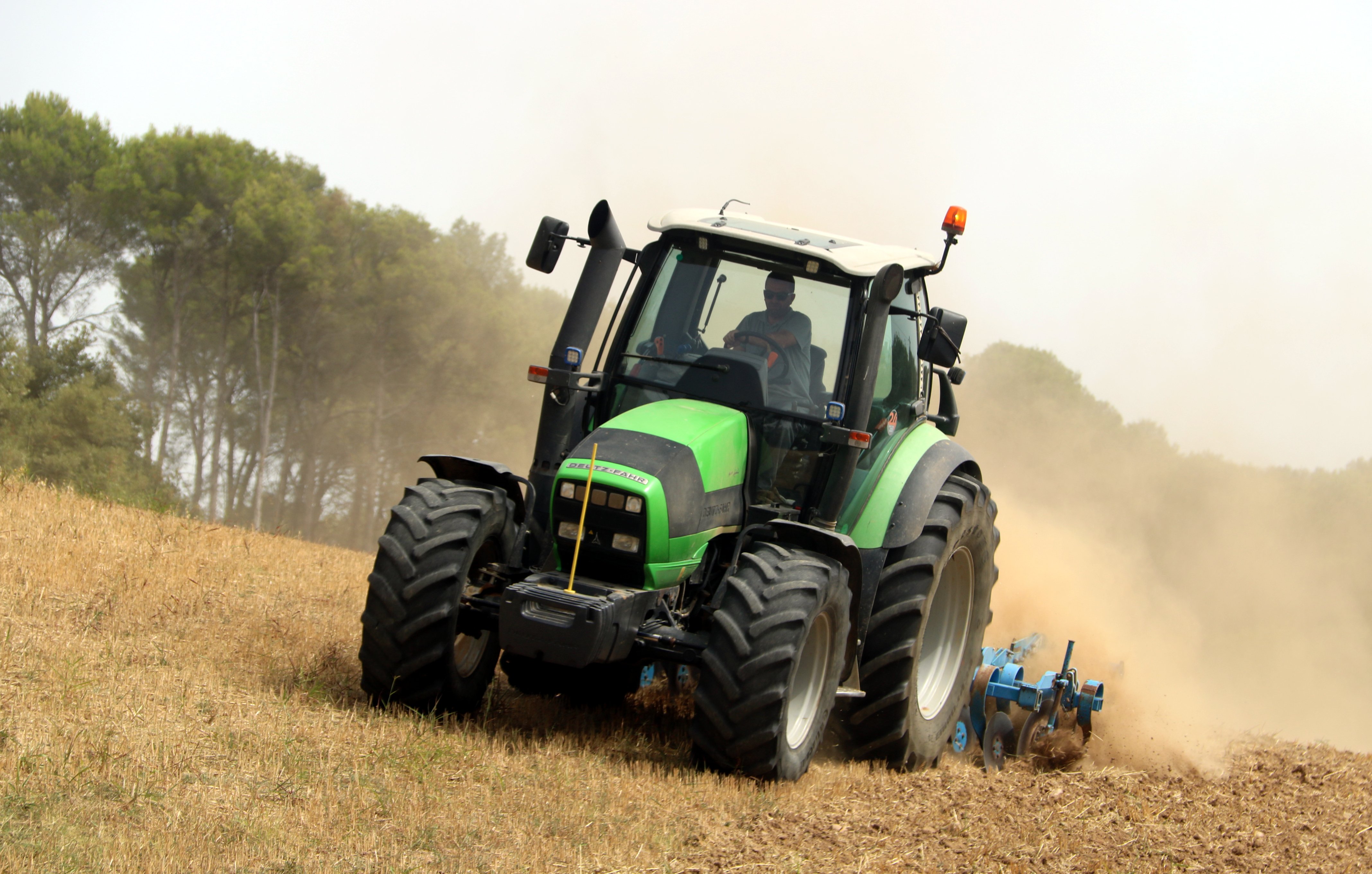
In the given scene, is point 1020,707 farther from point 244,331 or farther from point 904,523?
point 244,331

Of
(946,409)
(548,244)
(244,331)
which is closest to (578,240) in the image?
(548,244)

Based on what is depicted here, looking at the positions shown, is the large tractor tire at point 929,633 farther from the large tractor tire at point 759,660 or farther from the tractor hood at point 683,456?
the tractor hood at point 683,456

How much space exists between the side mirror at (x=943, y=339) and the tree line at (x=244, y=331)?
22.9 m

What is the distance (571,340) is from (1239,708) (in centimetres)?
849

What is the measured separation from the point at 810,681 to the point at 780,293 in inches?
83.2

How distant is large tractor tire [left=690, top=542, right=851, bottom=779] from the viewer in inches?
208

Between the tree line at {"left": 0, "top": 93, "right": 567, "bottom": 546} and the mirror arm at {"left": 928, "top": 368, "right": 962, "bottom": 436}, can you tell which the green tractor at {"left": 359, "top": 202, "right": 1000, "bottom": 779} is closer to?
the mirror arm at {"left": 928, "top": 368, "right": 962, "bottom": 436}

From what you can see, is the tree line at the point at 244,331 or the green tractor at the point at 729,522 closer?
the green tractor at the point at 729,522

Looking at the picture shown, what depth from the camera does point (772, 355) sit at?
256 inches

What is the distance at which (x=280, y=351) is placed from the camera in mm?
34906

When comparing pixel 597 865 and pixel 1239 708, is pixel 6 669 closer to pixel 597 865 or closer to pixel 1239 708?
pixel 597 865

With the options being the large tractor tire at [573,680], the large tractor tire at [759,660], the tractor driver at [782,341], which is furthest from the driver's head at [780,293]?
the large tractor tire at [573,680]

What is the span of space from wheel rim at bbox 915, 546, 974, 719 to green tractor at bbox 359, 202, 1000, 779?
0.05 ft

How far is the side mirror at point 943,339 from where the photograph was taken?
22.3 feet
